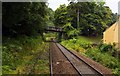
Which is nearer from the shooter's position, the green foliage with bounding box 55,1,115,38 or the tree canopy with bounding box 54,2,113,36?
the tree canopy with bounding box 54,2,113,36

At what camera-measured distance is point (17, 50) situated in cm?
1998

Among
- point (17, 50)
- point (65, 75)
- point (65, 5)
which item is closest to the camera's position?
point (65, 75)

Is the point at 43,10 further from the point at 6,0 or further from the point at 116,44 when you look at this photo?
the point at 6,0

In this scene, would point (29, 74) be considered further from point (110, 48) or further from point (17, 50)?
point (110, 48)

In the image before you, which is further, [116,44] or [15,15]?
[116,44]

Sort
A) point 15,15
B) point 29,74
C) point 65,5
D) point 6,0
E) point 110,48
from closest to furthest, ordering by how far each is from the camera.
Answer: point 29,74 < point 6,0 < point 15,15 < point 110,48 < point 65,5

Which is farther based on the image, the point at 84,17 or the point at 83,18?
the point at 84,17

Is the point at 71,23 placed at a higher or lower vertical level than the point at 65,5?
lower

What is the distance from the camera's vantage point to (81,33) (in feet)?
210

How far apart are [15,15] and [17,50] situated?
3162mm

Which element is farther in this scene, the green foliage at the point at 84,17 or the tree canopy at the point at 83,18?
the green foliage at the point at 84,17

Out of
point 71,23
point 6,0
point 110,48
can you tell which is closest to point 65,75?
point 6,0

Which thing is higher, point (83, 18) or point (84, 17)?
point (84, 17)

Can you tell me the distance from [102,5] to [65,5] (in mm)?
10866
